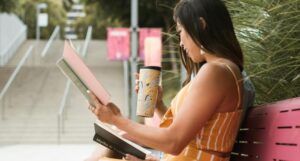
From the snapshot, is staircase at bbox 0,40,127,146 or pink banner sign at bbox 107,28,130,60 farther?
pink banner sign at bbox 107,28,130,60

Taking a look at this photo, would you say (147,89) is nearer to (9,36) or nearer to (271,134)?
(271,134)

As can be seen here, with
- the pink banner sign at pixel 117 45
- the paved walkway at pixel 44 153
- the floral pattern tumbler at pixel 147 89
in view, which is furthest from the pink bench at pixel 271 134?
the pink banner sign at pixel 117 45

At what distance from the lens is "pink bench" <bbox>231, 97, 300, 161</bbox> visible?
195 cm

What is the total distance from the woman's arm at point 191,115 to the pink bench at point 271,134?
19cm

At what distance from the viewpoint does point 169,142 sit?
2227 mm

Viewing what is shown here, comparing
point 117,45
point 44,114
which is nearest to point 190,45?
point 117,45

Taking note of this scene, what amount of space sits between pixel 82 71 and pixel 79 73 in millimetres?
13

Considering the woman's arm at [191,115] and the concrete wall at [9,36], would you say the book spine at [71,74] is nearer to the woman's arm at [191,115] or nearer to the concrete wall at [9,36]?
the woman's arm at [191,115]

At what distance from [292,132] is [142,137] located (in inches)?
21.6

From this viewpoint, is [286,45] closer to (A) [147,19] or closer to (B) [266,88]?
(B) [266,88]

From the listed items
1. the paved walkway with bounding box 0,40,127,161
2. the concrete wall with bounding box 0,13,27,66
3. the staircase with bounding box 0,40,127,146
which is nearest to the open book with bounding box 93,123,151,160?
the paved walkway with bounding box 0,40,127,161

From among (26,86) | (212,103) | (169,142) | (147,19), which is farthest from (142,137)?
(147,19)

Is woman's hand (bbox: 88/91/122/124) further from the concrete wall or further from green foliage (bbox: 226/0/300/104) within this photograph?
the concrete wall

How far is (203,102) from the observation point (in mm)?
2238
